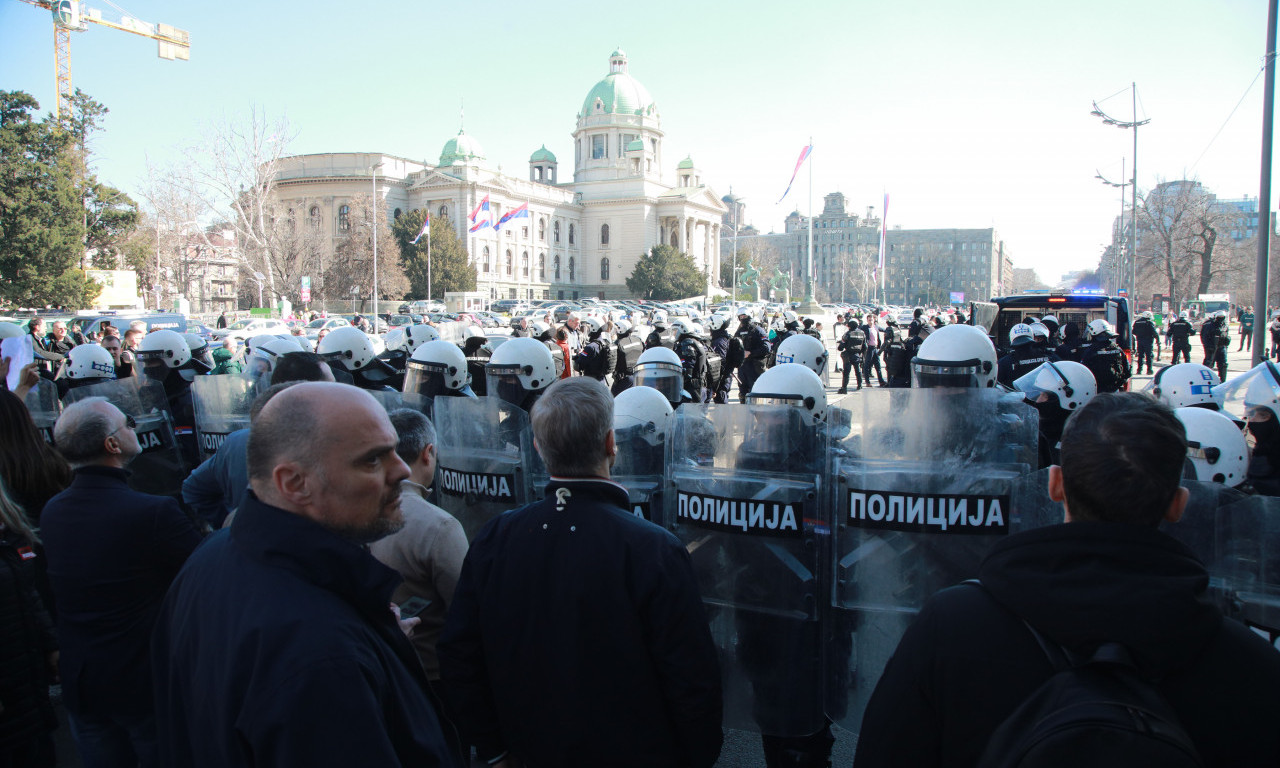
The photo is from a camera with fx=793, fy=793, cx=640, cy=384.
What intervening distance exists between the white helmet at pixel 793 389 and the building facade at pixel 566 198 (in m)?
71.7

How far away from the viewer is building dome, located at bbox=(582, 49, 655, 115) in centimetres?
10294

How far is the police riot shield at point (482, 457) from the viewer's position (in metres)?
3.73

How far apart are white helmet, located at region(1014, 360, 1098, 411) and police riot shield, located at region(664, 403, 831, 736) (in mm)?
2475

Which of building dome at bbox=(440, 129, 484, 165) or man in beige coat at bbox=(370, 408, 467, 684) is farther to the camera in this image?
building dome at bbox=(440, 129, 484, 165)

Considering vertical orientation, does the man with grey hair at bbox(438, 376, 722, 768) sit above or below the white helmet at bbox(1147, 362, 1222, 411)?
below

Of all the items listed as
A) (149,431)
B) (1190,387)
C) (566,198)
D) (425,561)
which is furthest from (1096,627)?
(566,198)

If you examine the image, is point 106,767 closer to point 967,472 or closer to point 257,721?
point 257,721

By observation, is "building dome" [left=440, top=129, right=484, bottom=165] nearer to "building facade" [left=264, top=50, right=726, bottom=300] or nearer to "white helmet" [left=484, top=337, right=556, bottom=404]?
"building facade" [left=264, top=50, right=726, bottom=300]

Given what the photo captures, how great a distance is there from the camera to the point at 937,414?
9.44 ft

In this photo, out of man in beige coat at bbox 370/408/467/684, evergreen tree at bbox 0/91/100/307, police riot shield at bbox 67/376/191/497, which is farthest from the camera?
evergreen tree at bbox 0/91/100/307

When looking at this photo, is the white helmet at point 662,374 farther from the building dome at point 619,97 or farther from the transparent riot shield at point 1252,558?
the building dome at point 619,97

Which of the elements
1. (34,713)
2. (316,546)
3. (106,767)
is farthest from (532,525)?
(106,767)

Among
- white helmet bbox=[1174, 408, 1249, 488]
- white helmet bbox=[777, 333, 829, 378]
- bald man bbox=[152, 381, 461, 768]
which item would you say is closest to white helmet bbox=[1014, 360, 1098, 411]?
white helmet bbox=[1174, 408, 1249, 488]

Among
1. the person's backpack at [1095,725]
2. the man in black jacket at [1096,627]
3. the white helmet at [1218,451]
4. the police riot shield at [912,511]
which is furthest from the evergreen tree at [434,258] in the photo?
the person's backpack at [1095,725]
